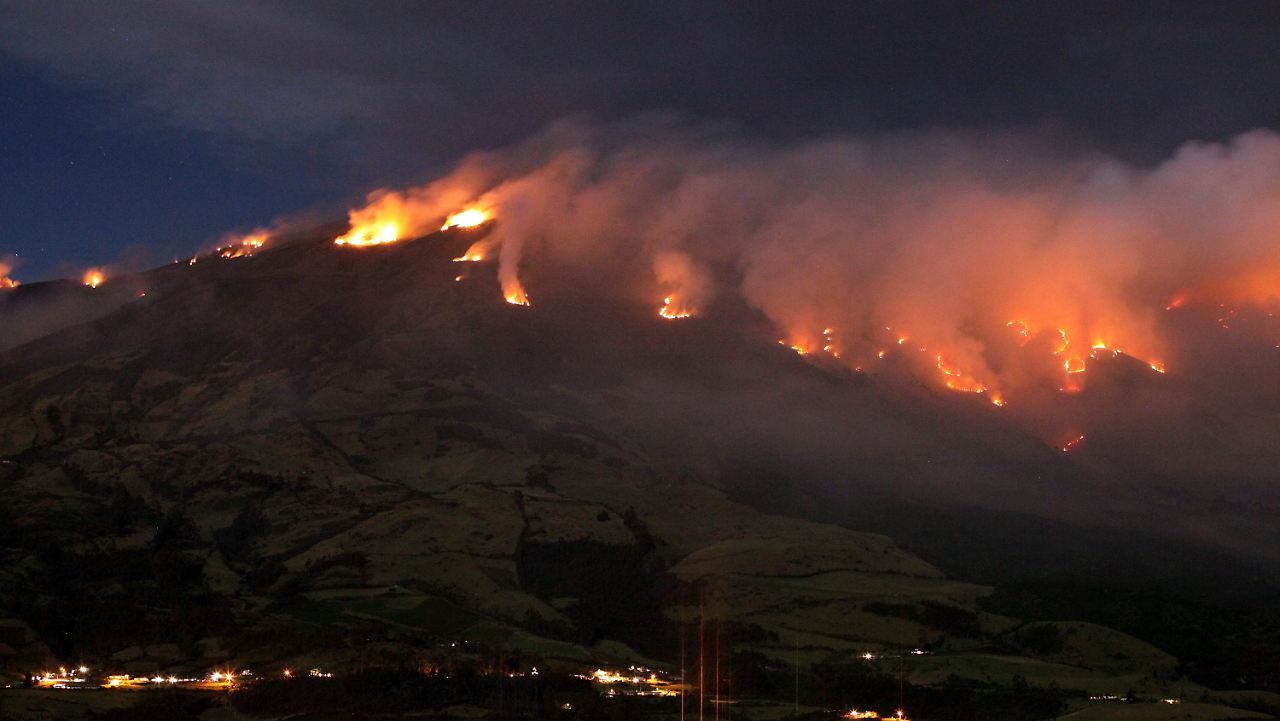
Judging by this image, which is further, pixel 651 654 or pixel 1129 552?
pixel 1129 552

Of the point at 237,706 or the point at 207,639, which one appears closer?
the point at 237,706

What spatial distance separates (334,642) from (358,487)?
206ft

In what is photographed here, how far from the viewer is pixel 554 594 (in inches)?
5094

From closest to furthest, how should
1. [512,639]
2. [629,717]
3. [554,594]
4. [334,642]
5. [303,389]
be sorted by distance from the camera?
1. [629,717]
2. [334,642]
3. [512,639]
4. [554,594]
5. [303,389]

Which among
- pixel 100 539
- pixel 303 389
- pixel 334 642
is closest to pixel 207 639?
pixel 334 642

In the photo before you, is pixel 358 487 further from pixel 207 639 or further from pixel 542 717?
pixel 542 717

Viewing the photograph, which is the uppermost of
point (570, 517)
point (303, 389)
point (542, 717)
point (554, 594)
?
point (303, 389)

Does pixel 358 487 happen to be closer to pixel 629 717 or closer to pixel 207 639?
pixel 207 639

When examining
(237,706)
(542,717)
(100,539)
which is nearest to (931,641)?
(542,717)

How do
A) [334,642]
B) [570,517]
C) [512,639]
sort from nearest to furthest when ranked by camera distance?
[334,642] → [512,639] → [570,517]

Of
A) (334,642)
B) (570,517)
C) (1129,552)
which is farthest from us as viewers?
(1129,552)

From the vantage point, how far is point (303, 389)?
640ft

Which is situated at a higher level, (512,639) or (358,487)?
(358,487)

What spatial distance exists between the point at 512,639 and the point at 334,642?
53.2 ft
